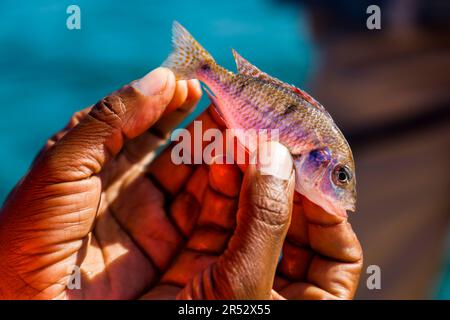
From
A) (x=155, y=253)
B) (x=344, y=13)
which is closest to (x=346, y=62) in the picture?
(x=344, y=13)

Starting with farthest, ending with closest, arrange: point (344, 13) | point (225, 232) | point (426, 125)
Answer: point (344, 13), point (426, 125), point (225, 232)

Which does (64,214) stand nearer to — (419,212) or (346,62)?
(419,212)
